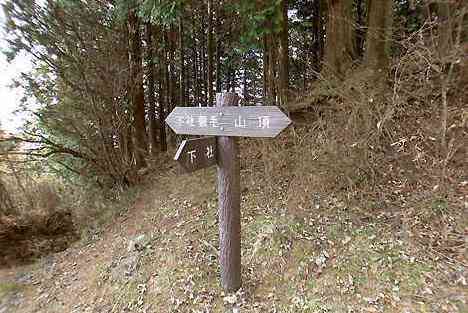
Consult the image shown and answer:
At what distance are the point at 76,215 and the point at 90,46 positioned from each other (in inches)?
139

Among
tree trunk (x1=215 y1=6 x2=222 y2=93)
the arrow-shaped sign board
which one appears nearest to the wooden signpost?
the arrow-shaped sign board

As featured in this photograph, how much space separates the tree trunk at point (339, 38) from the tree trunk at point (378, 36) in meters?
0.43

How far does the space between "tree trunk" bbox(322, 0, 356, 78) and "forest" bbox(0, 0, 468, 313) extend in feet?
0.08

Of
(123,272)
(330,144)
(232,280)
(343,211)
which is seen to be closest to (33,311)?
(123,272)

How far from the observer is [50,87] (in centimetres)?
568

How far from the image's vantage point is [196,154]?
275cm

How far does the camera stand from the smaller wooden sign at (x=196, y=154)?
2.64 m

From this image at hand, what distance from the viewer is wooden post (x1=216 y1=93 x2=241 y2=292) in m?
2.92

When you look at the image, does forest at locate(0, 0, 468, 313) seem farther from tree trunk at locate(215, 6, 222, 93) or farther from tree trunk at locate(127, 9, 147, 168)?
tree trunk at locate(215, 6, 222, 93)

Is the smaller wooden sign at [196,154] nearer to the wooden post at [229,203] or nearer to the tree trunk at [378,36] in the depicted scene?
the wooden post at [229,203]

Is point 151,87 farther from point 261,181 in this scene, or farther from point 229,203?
point 229,203

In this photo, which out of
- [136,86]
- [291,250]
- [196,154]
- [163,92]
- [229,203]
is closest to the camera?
[196,154]

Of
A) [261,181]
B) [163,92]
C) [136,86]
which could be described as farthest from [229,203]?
[163,92]

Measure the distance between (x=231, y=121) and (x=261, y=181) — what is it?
272 centimetres
